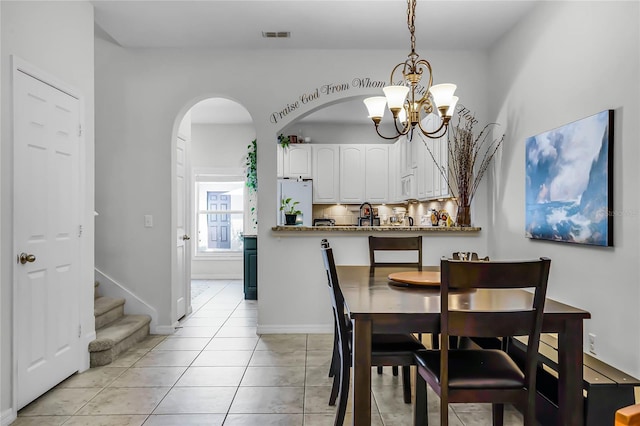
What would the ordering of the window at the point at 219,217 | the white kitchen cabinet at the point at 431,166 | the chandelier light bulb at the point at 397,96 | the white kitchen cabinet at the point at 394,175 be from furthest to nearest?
the window at the point at 219,217
the white kitchen cabinet at the point at 394,175
the white kitchen cabinet at the point at 431,166
the chandelier light bulb at the point at 397,96

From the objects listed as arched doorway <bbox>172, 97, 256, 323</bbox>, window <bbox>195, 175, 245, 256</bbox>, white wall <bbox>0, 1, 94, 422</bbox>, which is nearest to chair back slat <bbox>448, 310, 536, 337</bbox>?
white wall <bbox>0, 1, 94, 422</bbox>

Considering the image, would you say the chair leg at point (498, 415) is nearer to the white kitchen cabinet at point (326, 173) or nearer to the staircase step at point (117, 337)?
the staircase step at point (117, 337)

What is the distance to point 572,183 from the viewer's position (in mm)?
2854

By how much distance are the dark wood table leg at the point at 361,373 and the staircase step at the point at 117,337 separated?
92.0 inches

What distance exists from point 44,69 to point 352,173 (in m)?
5.29

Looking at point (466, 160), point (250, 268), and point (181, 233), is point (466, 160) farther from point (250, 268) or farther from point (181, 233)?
point (250, 268)

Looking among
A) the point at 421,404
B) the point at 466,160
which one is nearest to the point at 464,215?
the point at 466,160

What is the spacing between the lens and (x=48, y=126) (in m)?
2.82

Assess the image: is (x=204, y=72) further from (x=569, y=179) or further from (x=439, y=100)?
(x=569, y=179)

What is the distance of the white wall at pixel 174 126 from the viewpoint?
4320mm

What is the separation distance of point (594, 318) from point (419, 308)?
1.61 meters

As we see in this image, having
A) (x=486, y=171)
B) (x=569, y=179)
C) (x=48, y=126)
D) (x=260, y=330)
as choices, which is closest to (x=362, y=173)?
(x=486, y=171)

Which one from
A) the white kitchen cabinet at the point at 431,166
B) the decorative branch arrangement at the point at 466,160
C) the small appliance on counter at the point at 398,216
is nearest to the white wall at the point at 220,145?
the small appliance on counter at the point at 398,216

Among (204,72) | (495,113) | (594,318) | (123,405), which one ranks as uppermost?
(204,72)
